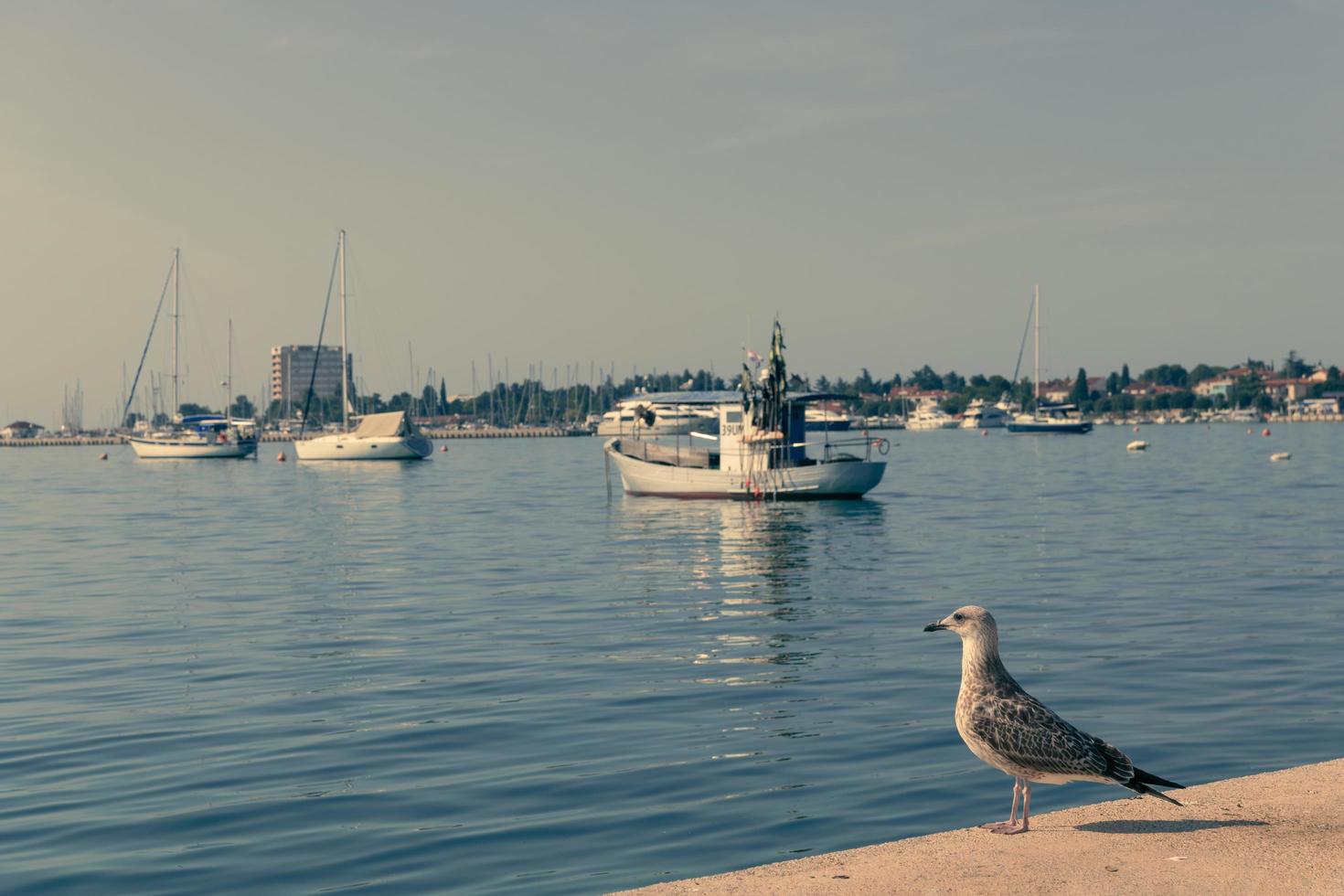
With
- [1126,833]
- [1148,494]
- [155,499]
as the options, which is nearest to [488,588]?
[1126,833]

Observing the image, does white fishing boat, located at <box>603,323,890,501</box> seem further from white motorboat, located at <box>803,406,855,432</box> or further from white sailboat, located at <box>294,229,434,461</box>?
white sailboat, located at <box>294,229,434,461</box>

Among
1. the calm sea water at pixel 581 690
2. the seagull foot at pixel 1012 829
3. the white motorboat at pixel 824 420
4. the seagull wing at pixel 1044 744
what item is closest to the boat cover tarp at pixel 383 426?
Result: the white motorboat at pixel 824 420

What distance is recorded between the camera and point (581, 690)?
16.6m

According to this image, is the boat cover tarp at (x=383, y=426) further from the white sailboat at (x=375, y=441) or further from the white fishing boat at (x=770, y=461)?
the white fishing boat at (x=770, y=461)

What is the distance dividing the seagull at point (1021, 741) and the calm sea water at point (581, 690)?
2.39m

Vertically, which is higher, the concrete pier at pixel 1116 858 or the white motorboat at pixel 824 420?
the white motorboat at pixel 824 420

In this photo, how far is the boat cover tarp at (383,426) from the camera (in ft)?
363

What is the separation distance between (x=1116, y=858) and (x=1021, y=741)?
112 cm

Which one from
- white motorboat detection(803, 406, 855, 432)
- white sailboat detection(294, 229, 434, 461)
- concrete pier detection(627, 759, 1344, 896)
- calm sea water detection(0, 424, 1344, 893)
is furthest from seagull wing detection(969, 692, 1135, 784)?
white sailboat detection(294, 229, 434, 461)

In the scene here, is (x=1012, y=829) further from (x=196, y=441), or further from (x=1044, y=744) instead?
(x=196, y=441)

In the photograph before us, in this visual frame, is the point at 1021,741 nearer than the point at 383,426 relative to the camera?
Yes

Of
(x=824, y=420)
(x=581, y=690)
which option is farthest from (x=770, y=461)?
(x=581, y=690)

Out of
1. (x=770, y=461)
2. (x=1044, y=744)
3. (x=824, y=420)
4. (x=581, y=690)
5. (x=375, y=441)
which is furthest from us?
(x=375, y=441)

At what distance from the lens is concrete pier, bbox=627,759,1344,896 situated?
6410 mm
